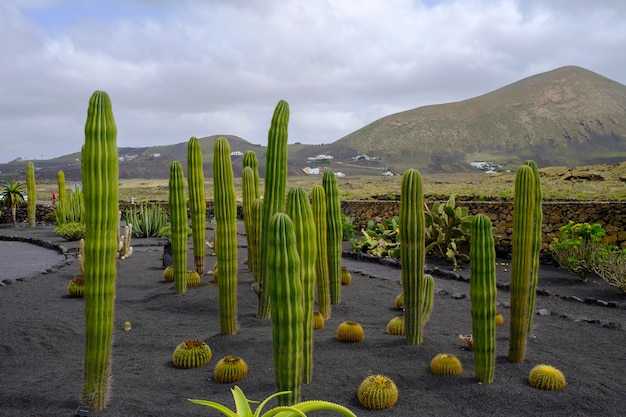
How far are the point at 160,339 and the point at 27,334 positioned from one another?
1628mm

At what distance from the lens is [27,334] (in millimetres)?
6918

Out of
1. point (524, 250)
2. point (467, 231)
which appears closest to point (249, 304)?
point (524, 250)

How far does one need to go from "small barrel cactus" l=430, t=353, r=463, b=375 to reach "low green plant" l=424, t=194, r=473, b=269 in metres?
7.47

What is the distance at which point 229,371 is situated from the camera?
5.23 metres

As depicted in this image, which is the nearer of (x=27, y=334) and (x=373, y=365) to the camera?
(x=373, y=365)

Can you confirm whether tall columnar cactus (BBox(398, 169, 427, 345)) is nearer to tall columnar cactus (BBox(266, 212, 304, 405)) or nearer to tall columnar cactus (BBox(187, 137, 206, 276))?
tall columnar cactus (BBox(266, 212, 304, 405))

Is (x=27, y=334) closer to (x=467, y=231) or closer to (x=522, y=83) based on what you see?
(x=467, y=231)

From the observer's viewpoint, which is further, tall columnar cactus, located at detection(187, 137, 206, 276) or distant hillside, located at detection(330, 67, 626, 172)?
distant hillside, located at detection(330, 67, 626, 172)

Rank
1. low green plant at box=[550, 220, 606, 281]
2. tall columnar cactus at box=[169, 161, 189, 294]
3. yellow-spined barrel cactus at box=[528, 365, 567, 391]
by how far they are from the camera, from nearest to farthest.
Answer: yellow-spined barrel cactus at box=[528, 365, 567, 391] < tall columnar cactus at box=[169, 161, 189, 294] < low green plant at box=[550, 220, 606, 281]

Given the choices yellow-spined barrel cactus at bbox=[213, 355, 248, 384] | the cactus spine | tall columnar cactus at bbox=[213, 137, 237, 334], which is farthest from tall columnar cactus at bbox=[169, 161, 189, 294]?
the cactus spine

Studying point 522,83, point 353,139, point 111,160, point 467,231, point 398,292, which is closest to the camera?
point 111,160

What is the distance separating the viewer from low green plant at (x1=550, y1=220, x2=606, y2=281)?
1114 cm

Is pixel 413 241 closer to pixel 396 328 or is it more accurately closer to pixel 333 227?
pixel 396 328

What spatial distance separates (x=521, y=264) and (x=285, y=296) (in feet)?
8.50
